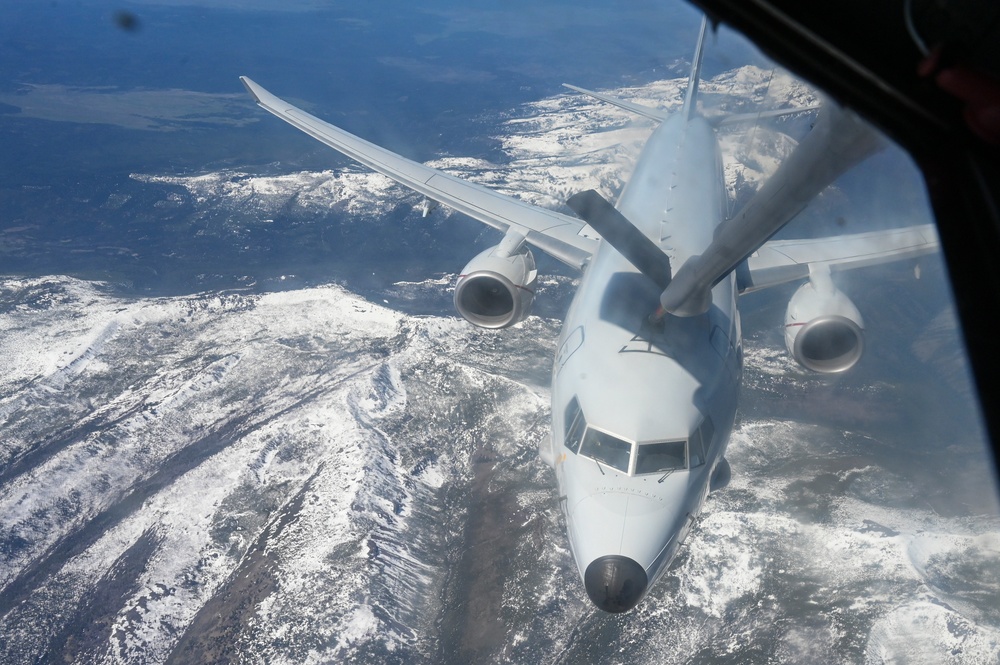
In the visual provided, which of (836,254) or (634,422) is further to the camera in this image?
(836,254)

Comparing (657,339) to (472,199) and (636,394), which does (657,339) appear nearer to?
(636,394)

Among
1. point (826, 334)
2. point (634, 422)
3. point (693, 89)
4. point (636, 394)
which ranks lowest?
point (634, 422)

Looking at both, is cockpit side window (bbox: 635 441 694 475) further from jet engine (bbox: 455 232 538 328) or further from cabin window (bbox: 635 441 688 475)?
jet engine (bbox: 455 232 538 328)

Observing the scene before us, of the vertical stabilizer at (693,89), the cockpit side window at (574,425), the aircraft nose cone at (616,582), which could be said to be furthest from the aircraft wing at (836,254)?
the aircraft nose cone at (616,582)

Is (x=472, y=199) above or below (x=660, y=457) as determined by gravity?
above

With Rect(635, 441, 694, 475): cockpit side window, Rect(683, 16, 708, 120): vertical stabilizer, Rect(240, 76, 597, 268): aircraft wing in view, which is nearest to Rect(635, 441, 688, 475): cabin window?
Rect(635, 441, 694, 475): cockpit side window

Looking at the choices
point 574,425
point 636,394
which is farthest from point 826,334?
point 574,425
